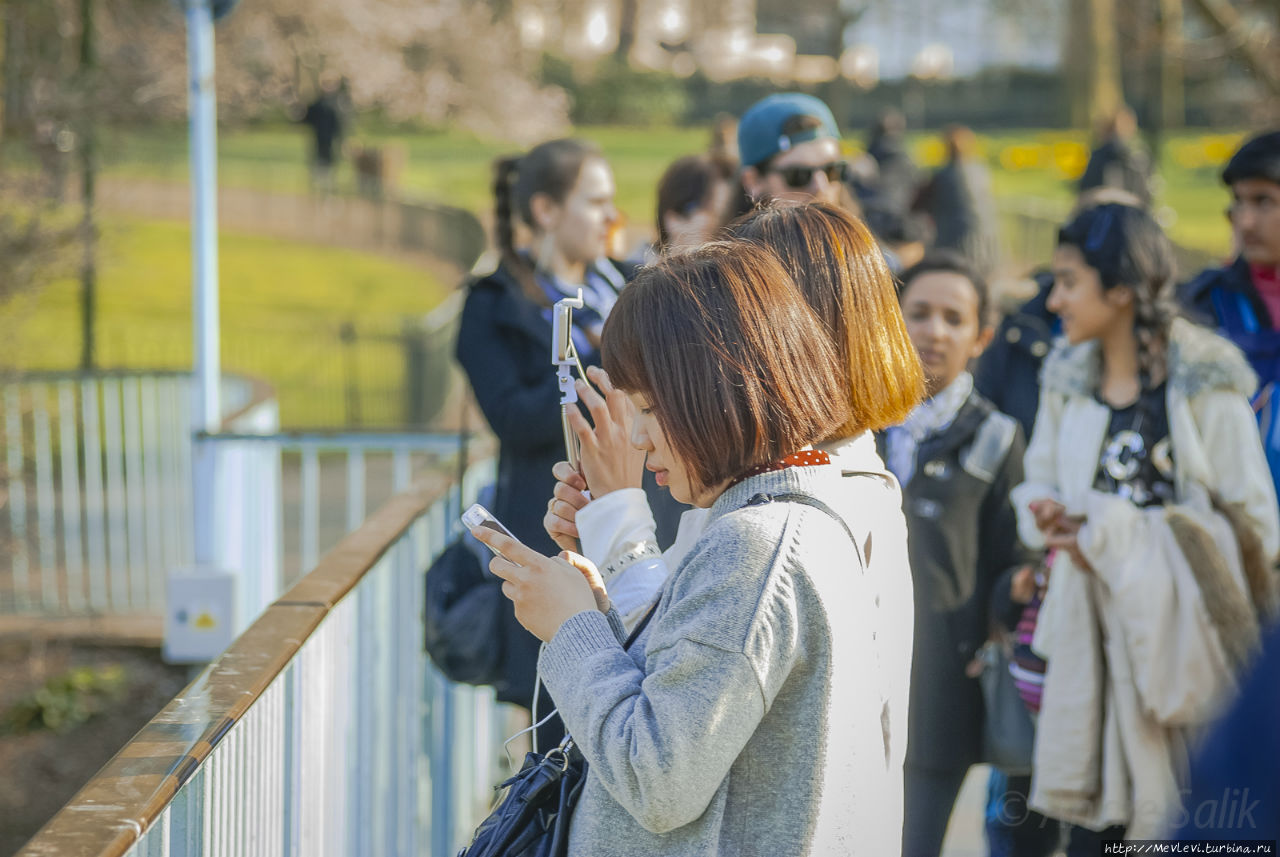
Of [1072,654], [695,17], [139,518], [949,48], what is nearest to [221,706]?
[1072,654]

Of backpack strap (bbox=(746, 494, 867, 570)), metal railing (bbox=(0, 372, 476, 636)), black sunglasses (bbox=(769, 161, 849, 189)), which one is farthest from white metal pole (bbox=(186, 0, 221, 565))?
backpack strap (bbox=(746, 494, 867, 570))

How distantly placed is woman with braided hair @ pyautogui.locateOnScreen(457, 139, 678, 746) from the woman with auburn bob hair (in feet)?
5.00

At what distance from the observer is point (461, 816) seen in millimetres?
4777

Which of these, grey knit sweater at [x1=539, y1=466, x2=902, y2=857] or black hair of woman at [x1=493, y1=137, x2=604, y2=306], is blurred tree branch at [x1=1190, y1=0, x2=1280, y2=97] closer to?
→ black hair of woman at [x1=493, y1=137, x2=604, y2=306]

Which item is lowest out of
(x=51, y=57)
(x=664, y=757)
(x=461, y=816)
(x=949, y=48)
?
(x=461, y=816)

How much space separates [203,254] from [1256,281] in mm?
4027

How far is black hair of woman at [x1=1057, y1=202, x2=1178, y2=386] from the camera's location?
363cm

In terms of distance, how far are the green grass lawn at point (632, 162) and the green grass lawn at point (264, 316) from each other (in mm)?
2111

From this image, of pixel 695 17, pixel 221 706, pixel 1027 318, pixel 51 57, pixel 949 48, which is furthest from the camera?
pixel 949 48

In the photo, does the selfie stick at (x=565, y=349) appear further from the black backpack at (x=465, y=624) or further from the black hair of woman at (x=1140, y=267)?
the black hair of woman at (x=1140, y=267)

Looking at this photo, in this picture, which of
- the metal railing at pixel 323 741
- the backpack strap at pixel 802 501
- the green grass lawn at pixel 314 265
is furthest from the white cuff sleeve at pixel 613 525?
the green grass lawn at pixel 314 265

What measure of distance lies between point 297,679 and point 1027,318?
288 cm

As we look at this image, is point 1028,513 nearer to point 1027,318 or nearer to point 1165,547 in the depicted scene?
point 1165,547
